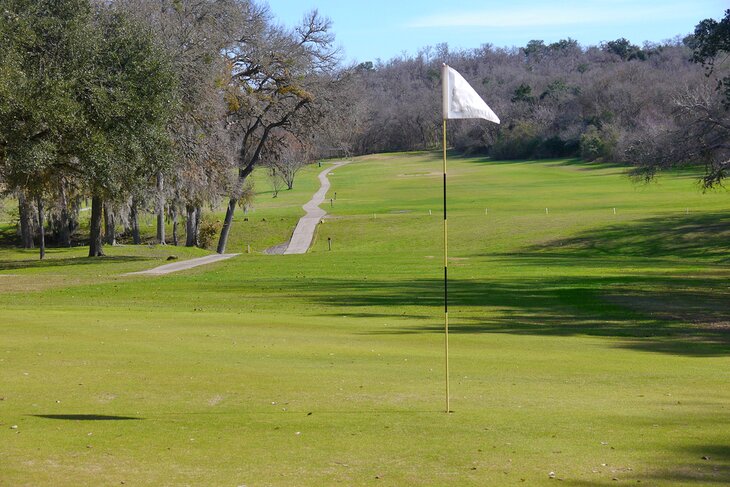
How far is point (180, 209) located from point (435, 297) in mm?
31650

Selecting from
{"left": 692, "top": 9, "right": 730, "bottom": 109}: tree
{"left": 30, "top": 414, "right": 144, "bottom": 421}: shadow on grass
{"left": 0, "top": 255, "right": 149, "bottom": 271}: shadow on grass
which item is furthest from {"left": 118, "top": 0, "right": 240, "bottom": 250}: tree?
{"left": 30, "top": 414, "right": 144, "bottom": 421}: shadow on grass

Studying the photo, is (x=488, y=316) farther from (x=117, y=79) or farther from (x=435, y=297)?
(x=117, y=79)

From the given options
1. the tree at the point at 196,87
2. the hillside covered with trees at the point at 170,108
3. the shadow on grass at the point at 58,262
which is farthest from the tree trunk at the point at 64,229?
the shadow on grass at the point at 58,262

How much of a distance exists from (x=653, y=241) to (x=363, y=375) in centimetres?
4319

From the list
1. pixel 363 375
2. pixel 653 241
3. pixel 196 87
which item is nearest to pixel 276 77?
pixel 196 87

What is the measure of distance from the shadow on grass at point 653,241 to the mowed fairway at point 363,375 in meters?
9.92

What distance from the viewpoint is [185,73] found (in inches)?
1564

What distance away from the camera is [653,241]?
53000 millimetres

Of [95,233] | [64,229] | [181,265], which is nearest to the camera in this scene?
[181,265]

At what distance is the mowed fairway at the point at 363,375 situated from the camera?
318 inches

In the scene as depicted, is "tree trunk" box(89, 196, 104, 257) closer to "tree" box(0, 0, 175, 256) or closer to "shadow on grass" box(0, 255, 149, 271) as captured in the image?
"shadow on grass" box(0, 255, 149, 271)

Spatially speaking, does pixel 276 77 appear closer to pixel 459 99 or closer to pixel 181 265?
pixel 181 265

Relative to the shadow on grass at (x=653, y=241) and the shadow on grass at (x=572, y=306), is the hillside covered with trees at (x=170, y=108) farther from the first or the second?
the shadow on grass at (x=572, y=306)

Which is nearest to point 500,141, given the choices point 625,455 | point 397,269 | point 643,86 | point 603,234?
point 643,86
